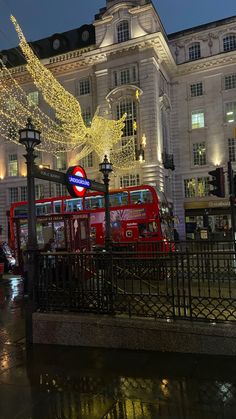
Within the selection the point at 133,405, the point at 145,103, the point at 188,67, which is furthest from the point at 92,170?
the point at 133,405

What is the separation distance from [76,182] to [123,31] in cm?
2947

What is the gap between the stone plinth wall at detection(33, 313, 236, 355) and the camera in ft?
17.0

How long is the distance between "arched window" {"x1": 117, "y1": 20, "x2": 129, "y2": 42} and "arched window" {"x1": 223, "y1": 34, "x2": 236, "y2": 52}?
10031 millimetres

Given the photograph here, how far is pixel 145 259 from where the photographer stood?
5906mm

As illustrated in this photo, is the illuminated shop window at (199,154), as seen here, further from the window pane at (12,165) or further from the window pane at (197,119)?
the window pane at (12,165)

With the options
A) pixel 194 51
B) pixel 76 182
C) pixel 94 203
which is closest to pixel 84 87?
pixel 194 51

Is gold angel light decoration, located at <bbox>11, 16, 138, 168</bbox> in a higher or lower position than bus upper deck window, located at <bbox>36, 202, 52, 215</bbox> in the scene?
higher

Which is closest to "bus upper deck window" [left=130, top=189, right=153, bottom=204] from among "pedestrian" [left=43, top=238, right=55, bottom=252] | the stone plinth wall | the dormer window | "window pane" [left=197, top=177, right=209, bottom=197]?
"pedestrian" [left=43, top=238, right=55, bottom=252]

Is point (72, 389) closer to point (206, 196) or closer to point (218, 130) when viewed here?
point (206, 196)

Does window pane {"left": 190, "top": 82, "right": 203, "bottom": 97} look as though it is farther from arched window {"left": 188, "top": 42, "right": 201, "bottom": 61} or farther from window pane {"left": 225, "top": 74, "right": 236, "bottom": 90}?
arched window {"left": 188, "top": 42, "right": 201, "bottom": 61}

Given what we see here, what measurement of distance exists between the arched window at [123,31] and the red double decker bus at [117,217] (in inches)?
848

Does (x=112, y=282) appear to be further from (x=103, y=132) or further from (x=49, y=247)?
(x=103, y=132)

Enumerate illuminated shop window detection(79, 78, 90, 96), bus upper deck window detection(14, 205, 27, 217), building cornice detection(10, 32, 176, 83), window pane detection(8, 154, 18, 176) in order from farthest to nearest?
window pane detection(8, 154, 18, 176) → illuminated shop window detection(79, 78, 90, 96) → building cornice detection(10, 32, 176, 83) → bus upper deck window detection(14, 205, 27, 217)

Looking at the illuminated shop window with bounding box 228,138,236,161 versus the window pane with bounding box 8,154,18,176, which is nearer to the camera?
the illuminated shop window with bounding box 228,138,236,161
